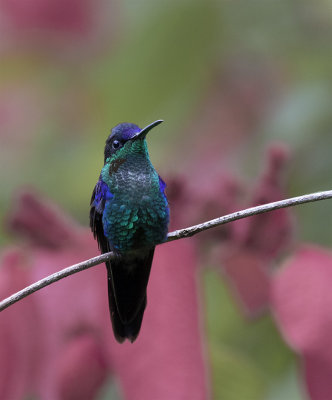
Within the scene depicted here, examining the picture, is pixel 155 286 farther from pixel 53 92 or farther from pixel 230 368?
pixel 53 92

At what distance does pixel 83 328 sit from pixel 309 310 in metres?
0.35

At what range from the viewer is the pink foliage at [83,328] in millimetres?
1104

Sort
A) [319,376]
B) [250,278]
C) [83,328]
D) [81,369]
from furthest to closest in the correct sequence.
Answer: [250,278] → [83,328] → [81,369] → [319,376]

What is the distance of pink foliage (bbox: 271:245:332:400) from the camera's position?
1.02 m

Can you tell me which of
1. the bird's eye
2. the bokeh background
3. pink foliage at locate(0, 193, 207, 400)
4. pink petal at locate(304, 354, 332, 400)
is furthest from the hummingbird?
the bokeh background

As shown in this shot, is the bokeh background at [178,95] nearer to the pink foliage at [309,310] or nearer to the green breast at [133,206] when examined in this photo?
the pink foliage at [309,310]

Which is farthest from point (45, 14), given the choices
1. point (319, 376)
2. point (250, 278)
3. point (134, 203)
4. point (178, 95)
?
point (319, 376)

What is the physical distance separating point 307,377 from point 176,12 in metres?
1.51

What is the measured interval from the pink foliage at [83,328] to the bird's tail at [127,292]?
12cm

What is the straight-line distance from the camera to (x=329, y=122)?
212 cm

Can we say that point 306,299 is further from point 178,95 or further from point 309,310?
point 178,95

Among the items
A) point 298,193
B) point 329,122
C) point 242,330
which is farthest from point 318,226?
point 242,330

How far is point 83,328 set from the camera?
122 cm

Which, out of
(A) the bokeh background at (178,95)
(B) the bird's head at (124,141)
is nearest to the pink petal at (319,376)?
(B) the bird's head at (124,141)
